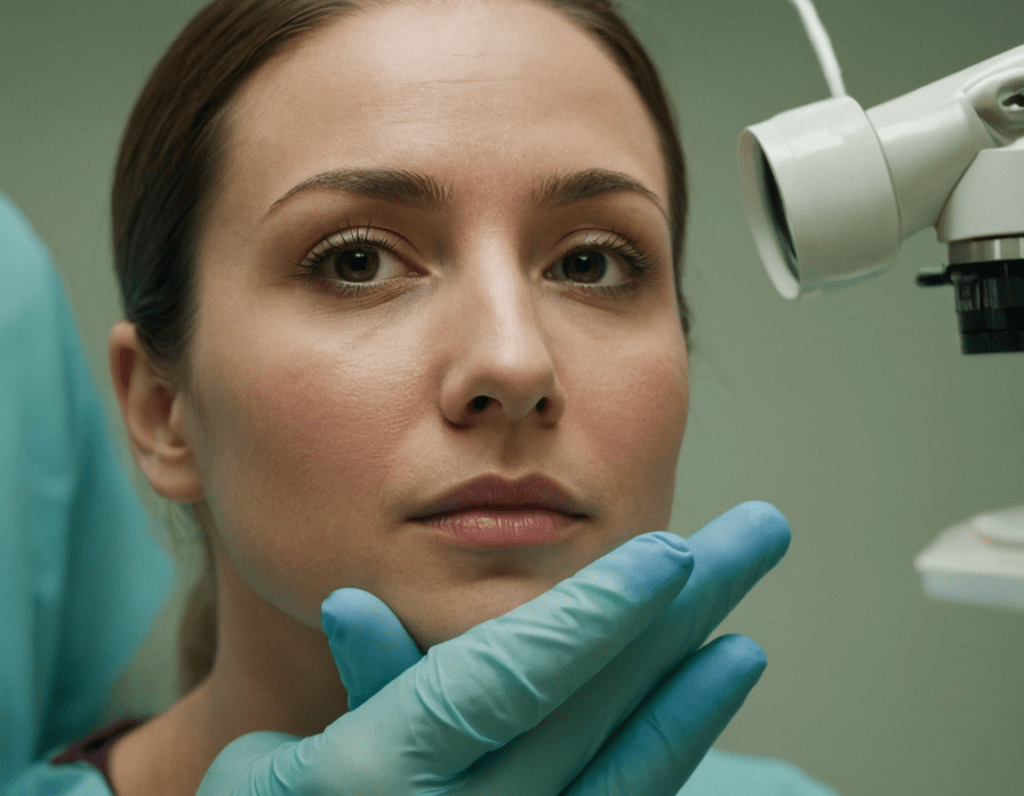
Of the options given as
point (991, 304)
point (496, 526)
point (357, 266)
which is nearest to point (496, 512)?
point (496, 526)

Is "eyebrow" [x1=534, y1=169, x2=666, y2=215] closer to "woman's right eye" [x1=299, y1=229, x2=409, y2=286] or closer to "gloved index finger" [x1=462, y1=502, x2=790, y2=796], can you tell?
"woman's right eye" [x1=299, y1=229, x2=409, y2=286]

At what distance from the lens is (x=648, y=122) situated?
1.03 meters

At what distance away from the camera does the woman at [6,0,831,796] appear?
2.53ft

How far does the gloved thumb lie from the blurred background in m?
0.91

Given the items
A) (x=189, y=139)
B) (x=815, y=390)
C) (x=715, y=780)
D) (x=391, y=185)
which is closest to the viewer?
Result: (x=391, y=185)

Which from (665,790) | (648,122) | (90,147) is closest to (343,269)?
(648,122)

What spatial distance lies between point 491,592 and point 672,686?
20cm

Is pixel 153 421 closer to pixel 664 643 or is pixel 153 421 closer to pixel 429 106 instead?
pixel 429 106

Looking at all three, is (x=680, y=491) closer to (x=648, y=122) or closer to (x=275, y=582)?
(x=648, y=122)

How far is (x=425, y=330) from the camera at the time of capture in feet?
2.65

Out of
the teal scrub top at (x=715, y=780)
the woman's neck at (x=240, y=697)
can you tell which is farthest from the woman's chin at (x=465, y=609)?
the teal scrub top at (x=715, y=780)

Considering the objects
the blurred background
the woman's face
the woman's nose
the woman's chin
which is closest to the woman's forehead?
the woman's face

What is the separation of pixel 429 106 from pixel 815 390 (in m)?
1.06

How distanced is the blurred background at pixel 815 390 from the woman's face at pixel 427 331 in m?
0.72
